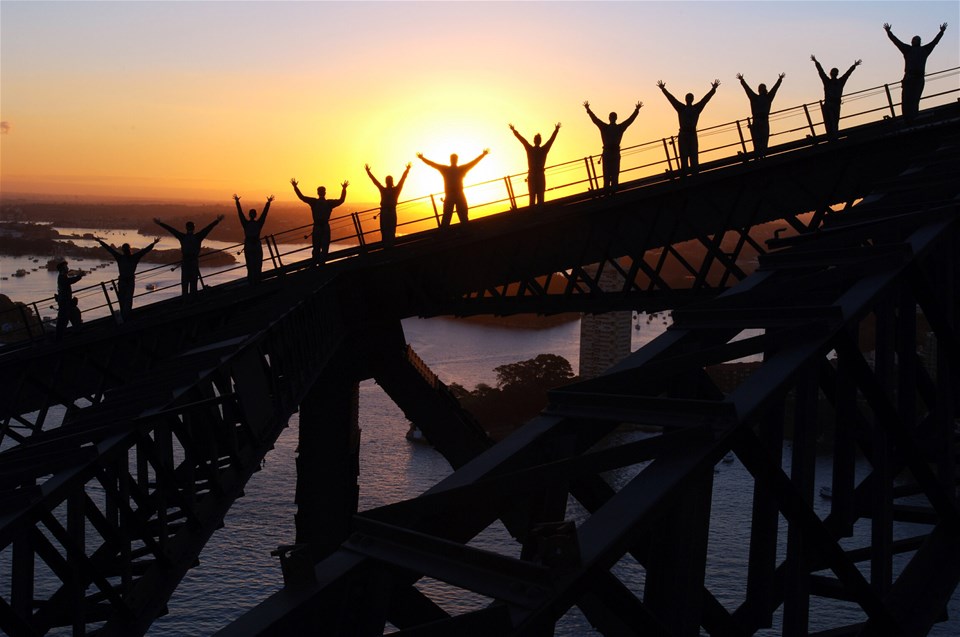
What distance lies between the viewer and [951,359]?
23.0ft

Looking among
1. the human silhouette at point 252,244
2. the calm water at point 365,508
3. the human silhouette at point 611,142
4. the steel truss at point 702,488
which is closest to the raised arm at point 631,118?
the human silhouette at point 611,142

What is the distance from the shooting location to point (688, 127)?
68.5ft

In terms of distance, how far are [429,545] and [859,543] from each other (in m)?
49.4

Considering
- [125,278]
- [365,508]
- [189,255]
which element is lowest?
[365,508]

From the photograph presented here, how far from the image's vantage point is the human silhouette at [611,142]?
2073 centimetres

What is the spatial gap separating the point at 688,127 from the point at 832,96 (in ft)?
10.8

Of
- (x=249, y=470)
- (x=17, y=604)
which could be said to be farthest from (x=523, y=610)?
(x=249, y=470)

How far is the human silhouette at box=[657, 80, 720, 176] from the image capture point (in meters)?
20.4

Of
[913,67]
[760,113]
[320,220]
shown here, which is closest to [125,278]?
[320,220]

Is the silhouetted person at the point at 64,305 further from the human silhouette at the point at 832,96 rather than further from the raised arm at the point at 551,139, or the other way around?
the human silhouette at the point at 832,96

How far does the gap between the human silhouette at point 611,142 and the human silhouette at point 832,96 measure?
3890 mm

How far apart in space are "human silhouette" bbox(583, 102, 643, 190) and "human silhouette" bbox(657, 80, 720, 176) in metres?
0.91

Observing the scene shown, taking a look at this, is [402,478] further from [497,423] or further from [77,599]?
[77,599]

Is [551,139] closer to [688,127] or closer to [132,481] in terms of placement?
[688,127]
